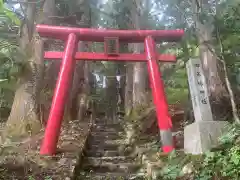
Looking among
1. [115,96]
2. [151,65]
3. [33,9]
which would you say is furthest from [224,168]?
[115,96]

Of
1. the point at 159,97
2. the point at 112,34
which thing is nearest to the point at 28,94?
the point at 112,34

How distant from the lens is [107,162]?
7.48 metres

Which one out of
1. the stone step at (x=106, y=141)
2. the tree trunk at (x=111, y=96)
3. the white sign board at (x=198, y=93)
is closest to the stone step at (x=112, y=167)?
the stone step at (x=106, y=141)

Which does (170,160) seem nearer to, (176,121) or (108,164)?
(108,164)

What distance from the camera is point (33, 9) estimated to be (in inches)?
379

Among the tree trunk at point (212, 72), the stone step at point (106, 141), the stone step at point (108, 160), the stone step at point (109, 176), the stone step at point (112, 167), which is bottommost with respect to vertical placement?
the stone step at point (109, 176)

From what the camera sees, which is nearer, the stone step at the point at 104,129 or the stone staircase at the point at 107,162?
the stone staircase at the point at 107,162

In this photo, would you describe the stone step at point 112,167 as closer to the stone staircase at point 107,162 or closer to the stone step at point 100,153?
the stone staircase at point 107,162

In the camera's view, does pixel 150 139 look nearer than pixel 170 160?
No

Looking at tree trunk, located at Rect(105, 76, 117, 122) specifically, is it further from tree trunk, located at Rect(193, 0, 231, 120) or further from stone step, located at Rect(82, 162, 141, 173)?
stone step, located at Rect(82, 162, 141, 173)

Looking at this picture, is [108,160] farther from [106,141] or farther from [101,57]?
[101,57]

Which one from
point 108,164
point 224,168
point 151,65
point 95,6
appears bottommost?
point 224,168

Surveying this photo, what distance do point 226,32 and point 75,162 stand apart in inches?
212

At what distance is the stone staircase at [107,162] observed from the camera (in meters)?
6.57
